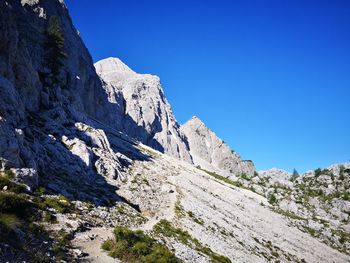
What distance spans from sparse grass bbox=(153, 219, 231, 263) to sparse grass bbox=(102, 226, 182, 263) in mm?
7983

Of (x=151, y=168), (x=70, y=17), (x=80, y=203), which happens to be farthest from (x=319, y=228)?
(x=70, y=17)

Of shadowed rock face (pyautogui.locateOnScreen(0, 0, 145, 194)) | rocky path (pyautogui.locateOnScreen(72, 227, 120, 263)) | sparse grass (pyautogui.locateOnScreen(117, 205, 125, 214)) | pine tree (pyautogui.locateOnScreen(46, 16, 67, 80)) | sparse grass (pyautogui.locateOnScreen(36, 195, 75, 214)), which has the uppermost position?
pine tree (pyautogui.locateOnScreen(46, 16, 67, 80))

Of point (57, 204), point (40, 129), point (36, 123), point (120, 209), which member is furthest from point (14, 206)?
point (36, 123)

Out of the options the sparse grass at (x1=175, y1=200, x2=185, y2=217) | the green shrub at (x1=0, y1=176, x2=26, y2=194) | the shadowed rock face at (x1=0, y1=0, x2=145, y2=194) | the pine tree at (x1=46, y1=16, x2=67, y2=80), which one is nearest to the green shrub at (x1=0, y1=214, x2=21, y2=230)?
the green shrub at (x1=0, y1=176, x2=26, y2=194)

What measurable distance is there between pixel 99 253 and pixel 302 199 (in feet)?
452

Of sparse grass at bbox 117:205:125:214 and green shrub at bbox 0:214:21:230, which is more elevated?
green shrub at bbox 0:214:21:230

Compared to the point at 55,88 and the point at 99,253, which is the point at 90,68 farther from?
the point at 99,253

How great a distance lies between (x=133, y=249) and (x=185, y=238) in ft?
47.3

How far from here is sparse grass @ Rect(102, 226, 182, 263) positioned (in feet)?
70.7

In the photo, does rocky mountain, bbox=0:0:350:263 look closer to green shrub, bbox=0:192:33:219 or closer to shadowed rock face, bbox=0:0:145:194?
green shrub, bbox=0:192:33:219

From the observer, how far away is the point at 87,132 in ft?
197

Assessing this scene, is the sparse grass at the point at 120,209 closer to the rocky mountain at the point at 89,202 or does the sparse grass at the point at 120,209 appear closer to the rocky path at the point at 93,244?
the rocky mountain at the point at 89,202

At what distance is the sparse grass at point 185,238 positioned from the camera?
112ft

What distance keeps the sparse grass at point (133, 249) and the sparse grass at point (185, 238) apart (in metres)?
7.98
